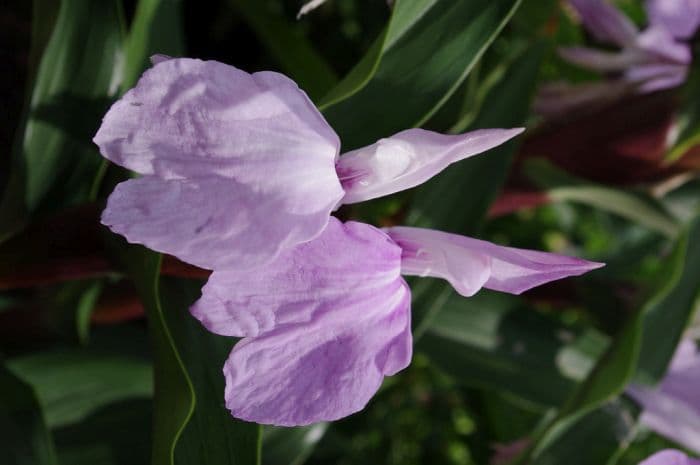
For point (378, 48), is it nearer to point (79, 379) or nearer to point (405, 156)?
point (405, 156)

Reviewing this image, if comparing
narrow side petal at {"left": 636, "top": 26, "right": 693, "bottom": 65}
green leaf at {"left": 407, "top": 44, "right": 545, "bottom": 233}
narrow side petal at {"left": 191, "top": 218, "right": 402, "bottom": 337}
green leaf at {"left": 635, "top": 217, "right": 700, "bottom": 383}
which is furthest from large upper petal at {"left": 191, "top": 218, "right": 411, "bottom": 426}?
narrow side petal at {"left": 636, "top": 26, "right": 693, "bottom": 65}

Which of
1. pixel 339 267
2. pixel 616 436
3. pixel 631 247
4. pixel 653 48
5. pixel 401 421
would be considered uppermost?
pixel 339 267

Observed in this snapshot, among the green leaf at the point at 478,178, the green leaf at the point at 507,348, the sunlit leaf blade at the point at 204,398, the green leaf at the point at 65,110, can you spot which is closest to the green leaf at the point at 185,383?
the sunlit leaf blade at the point at 204,398

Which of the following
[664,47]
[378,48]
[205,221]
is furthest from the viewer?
[664,47]

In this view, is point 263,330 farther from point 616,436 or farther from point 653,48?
point 653,48

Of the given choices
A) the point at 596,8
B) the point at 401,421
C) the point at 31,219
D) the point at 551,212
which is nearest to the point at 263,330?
the point at 31,219

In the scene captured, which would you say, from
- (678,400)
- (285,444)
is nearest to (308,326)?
(285,444)

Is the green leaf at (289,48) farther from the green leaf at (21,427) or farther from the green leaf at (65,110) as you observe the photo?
the green leaf at (21,427)
